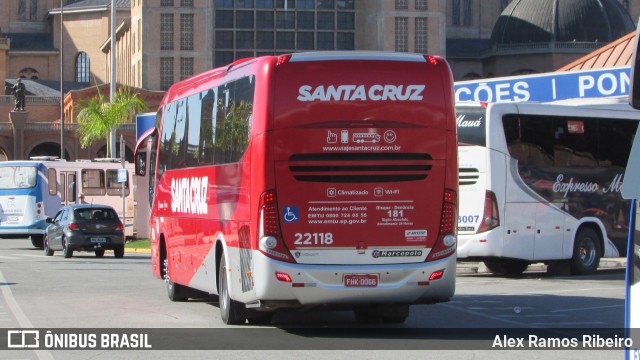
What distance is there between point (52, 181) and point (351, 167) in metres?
34.6

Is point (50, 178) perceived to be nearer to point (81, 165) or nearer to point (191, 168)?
point (81, 165)

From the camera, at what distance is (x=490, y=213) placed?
2172cm

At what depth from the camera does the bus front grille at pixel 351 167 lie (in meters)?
13.0

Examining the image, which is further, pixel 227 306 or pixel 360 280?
pixel 227 306

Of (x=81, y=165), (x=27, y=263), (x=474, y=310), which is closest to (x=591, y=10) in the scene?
(x=81, y=165)

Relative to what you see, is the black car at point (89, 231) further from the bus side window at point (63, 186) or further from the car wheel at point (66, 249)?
the bus side window at point (63, 186)

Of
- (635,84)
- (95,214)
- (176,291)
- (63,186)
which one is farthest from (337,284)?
(63,186)

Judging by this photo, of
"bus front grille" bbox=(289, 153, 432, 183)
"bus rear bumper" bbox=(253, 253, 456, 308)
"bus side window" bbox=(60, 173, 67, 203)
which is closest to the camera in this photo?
"bus rear bumper" bbox=(253, 253, 456, 308)

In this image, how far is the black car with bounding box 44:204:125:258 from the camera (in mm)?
33959

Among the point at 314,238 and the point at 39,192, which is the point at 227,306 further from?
the point at 39,192

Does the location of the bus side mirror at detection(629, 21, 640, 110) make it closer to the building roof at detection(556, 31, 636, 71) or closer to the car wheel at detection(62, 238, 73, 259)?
the car wheel at detection(62, 238, 73, 259)

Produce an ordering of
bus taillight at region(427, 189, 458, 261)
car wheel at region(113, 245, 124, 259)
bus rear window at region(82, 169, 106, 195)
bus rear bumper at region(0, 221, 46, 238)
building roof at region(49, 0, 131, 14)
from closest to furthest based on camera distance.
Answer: bus taillight at region(427, 189, 458, 261), car wheel at region(113, 245, 124, 259), bus rear bumper at region(0, 221, 46, 238), bus rear window at region(82, 169, 106, 195), building roof at region(49, 0, 131, 14)

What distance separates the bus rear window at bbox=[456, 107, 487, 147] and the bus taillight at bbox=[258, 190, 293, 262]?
966cm

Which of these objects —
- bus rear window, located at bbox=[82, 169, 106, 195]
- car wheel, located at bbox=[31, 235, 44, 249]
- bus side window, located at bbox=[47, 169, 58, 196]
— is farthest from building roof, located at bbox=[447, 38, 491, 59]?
car wheel, located at bbox=[31, 235, 44, 249]
